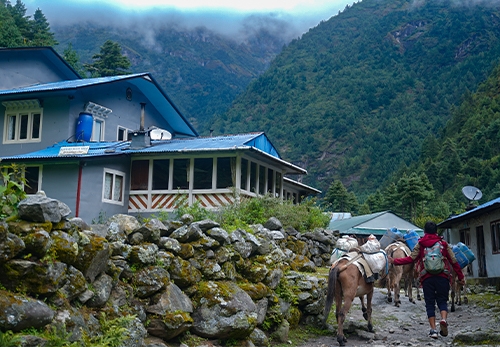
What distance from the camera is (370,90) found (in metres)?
131

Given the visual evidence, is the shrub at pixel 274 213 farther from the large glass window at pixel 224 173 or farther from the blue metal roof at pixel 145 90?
the blue metal roof at pixel 145 90

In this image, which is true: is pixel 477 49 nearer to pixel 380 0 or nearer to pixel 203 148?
pixel 380 0

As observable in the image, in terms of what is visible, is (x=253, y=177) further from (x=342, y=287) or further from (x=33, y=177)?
(x=342, y=287)

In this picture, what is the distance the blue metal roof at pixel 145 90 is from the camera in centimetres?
2572

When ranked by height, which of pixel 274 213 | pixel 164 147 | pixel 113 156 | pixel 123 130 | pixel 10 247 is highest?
pixel 123 130

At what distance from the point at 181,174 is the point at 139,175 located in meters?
1.78

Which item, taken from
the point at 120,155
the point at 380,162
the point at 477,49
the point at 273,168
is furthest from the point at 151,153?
the point at 477,49

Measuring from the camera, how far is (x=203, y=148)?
21.7 metres

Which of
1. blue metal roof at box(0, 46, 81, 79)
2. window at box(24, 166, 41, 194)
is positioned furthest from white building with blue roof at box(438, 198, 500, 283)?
blue metal roof at box(0, 46, 81, 79)

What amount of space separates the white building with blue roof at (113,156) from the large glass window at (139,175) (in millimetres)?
40

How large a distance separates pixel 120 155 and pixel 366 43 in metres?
145

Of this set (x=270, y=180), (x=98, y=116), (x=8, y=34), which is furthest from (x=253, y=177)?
(x=8, y=34)

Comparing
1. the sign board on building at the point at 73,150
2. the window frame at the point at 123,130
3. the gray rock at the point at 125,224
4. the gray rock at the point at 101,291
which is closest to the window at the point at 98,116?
the window frame at the point at 123,130

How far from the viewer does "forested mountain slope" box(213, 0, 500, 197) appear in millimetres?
113375
